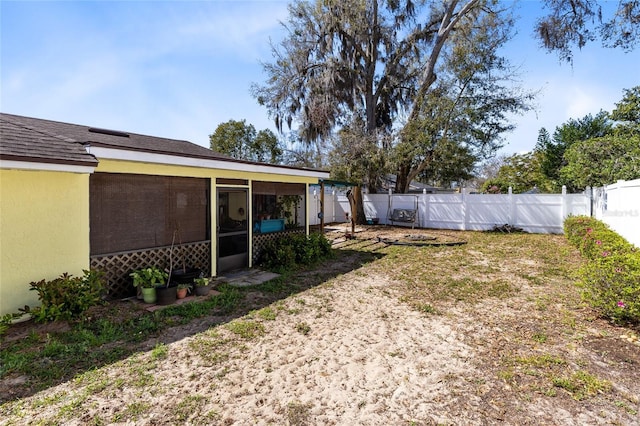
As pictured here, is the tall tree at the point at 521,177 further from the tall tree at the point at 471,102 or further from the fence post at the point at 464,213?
the fence post at the point at 464,213

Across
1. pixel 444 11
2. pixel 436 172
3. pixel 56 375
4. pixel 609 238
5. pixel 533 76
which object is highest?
pixel 444 11

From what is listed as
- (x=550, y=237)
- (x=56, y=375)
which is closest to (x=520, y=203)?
(x=550, y=237)

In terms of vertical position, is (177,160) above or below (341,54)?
below

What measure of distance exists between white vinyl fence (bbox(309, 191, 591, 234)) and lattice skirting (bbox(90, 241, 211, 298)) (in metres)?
10.7

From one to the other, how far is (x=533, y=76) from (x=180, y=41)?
14691 millimetres

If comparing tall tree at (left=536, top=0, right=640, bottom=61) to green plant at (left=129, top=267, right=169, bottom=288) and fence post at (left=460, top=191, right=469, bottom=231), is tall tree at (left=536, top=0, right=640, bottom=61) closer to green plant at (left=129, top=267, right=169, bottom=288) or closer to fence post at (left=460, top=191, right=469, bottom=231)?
fence post at (left=460, top=191, right=469, bottom=231)

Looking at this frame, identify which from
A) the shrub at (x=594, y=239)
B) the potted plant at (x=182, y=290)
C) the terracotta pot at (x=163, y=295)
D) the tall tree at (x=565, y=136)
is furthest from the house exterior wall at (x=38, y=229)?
the tall tree at (x=565, y=136)

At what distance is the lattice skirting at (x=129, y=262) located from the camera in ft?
16.0

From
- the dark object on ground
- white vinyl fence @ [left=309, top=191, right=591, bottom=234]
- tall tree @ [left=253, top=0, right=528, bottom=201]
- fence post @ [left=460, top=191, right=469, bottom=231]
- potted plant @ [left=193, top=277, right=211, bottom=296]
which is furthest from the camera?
tall tree @ [left=253, top=0, right=528, bottom=201]

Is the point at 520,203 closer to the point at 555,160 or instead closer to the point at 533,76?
the point at 533,76

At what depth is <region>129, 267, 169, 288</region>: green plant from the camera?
192 inches

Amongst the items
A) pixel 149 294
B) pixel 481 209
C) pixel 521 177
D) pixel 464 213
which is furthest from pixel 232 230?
pixel 521 177

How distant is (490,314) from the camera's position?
455 cm

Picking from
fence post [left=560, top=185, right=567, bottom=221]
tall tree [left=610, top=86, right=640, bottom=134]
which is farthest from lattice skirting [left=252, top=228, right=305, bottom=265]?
tall tree [left=610, top=86, right=640, bottom=134]
